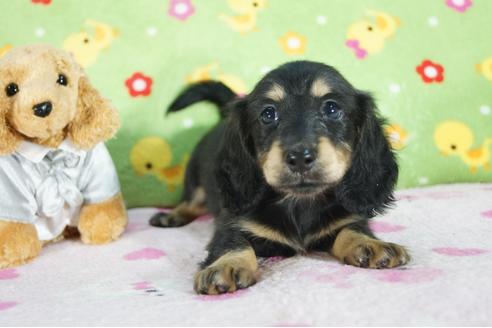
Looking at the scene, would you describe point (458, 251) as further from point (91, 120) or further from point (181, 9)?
point (181, 9)

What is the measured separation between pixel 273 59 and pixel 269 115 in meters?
1.07

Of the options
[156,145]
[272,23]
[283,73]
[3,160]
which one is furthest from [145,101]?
[283,73]

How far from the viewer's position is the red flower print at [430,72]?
2.76 m

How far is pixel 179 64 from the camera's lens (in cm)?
278

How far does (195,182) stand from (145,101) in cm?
47

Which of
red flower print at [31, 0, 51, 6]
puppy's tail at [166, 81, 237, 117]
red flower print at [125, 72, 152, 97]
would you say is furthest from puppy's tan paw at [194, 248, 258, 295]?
red flower print at [31, 0, 51, 6]

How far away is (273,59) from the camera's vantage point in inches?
111

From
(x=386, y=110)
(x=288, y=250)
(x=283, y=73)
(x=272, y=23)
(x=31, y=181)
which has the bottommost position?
(x=288, y=250)

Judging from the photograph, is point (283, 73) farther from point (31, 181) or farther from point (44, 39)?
point (44, 39)

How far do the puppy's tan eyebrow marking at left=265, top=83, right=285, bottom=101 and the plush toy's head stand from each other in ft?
1.99

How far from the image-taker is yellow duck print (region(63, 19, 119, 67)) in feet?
8.86

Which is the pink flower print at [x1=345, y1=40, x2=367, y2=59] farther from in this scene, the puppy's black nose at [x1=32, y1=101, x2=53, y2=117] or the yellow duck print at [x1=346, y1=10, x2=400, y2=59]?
the puppy's black nose at [x1=32, y1=101, x2=53, y2=117]

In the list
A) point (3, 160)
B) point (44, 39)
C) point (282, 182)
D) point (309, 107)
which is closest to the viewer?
point (282, 182)

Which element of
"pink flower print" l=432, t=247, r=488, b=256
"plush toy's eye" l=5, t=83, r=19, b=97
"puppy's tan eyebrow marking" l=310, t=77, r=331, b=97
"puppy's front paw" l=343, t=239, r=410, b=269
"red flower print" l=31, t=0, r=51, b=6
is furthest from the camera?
"red flower print" l=31, t=0, r=51, b=6
